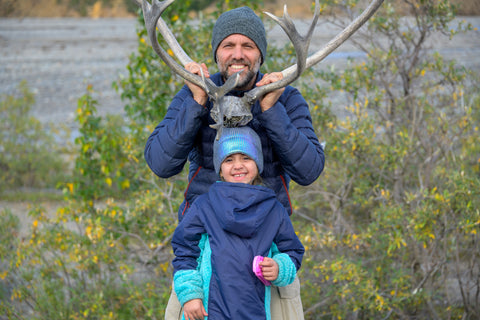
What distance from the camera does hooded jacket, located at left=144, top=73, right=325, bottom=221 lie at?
2613mm

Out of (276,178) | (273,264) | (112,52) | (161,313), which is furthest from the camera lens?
(112,52)

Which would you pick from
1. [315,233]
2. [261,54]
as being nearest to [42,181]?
[315,233]

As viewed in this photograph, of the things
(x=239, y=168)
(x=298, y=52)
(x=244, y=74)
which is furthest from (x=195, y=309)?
(x=298, y=52)

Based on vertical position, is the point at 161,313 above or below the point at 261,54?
below

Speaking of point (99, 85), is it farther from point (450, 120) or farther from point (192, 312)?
point (192, 312)

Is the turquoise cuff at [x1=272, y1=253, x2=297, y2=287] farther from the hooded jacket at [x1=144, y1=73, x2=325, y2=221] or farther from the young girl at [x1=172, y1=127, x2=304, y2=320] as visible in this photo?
the hooded jacket at [x1=144, y1=73, x2=325, y2=221]

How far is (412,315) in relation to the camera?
16.5 feet

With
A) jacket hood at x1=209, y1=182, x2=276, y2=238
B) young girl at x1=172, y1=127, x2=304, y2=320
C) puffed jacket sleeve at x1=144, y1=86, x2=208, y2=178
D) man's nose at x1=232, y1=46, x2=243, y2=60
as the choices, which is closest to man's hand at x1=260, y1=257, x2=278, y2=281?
young girl at x1=172, y1=127, x2=304, y2=320

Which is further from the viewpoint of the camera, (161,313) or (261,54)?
(161,313)

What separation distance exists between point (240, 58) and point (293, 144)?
1.65 ft

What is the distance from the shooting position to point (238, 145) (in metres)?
2.62

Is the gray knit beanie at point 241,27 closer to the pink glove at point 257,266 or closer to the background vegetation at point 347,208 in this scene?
the pink glove at point 257,266

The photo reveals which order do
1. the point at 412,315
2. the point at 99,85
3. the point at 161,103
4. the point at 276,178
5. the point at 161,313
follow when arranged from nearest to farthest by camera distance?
the point at 276,178 → the point at 161,313 → the point at 412,315 → the point at 161,103 → the point at 99,85

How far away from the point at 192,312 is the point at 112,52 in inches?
692
